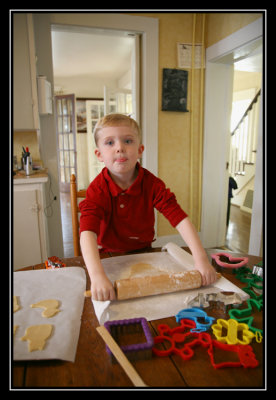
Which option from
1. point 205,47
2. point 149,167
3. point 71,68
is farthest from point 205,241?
point 71,68

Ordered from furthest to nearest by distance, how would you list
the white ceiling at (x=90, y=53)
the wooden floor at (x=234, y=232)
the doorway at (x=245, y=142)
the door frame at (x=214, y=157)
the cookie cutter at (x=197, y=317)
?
the doorway at (x=245, y=142)
the white ceiling at (x=90, y=53)
the wooden floor at (x=234, y=232)
the door frame at (x=214, y=157)
the cookie cutter at (x=197, y=317)

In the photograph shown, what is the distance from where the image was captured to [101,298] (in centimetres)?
62

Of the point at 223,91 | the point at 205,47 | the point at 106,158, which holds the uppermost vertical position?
the point at 205,47

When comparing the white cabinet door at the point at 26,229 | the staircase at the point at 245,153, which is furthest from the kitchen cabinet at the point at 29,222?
the staircase at the point at 245,153

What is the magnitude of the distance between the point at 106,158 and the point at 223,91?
230 centimetres

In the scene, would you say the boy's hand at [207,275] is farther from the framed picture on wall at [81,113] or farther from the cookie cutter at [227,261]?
the framed picture on wall at [81,113]

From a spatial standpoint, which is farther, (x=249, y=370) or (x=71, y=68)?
(x=71, y=68)

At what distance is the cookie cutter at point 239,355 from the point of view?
45 centimetres

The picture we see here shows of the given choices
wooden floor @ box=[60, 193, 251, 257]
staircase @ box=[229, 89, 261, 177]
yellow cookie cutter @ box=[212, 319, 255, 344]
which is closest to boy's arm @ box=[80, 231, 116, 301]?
yellow cookie cutter @ box=[212, 319, 255, 344]

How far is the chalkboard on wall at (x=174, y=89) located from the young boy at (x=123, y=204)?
1756 mm

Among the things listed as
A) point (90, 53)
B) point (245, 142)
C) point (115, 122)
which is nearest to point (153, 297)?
point (115, 122)

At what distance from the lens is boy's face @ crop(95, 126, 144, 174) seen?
2.92ft

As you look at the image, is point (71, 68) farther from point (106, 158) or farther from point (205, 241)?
point (106, 158)

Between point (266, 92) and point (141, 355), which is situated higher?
point (266, 92)
